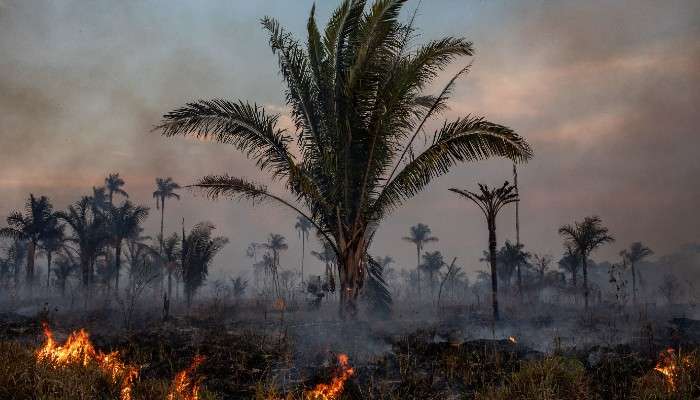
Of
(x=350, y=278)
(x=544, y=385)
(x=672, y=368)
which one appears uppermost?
(x=350, y=278)

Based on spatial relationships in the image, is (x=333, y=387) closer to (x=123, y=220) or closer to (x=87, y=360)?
(x=87, y=360)

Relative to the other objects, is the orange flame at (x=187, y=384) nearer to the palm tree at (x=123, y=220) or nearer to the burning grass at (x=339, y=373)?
the burning grass at (x=339, y=373)

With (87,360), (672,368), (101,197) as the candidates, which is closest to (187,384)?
(87,360)

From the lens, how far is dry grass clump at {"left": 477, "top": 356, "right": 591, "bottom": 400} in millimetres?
7172

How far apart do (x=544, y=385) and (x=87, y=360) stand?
8151mm

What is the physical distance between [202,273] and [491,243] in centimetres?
1703

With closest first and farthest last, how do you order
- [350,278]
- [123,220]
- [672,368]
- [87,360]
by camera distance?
[672,368], [87,360], [350,278], [123,220]

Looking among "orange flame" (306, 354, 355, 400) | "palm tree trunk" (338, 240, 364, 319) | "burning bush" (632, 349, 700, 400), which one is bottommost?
"orange flame" (306, 354, 355, 400)

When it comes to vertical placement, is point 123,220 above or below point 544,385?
above

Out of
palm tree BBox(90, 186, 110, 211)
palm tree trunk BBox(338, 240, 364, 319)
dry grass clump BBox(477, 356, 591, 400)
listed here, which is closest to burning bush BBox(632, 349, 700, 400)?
dry grass clump BBox(477, 356, 591, 400)

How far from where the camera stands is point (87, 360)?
29.6ft

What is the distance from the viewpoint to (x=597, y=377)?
857cm

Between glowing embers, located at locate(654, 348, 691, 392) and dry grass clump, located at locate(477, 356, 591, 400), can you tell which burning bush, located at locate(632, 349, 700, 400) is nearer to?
glowing embers, located at locate(654, 348, 691, 392)

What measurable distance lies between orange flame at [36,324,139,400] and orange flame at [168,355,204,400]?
2.27 feet
